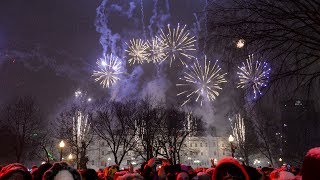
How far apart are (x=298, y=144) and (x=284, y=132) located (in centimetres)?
801

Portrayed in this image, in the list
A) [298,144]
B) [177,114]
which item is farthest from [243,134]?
[177,114]

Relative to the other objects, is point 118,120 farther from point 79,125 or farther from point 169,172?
point 169,172

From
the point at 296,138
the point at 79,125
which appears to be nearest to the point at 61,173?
the point at 79,125

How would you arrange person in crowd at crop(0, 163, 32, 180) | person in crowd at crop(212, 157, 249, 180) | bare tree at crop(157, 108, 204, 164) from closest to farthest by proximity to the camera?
person in crowd at crop(212, 157, 249, 180) → person in crowd at crop(0, 163, 32, 180) → bare tree at crop(157, 108, 204, 164)

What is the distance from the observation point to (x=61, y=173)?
4.59 meters

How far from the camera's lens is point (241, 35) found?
10812mm

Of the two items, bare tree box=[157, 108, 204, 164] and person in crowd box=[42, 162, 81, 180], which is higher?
bare tree box=[157, 108, 204, 164]

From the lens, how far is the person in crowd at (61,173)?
14.9ft

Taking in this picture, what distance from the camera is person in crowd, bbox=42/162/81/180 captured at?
4555mm

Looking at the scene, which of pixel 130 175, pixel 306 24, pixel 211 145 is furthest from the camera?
pixel 211 145

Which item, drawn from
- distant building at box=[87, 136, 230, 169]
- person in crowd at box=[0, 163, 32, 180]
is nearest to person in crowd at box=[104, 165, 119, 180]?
person in crowd at box=[0, 163, 32, 180]

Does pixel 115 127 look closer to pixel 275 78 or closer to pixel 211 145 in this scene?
pixel 275 78

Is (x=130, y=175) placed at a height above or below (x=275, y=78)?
below

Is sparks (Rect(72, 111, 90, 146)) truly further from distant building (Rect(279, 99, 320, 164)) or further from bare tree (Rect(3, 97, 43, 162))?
distant building (Rect(279, 99, 320, 164))
